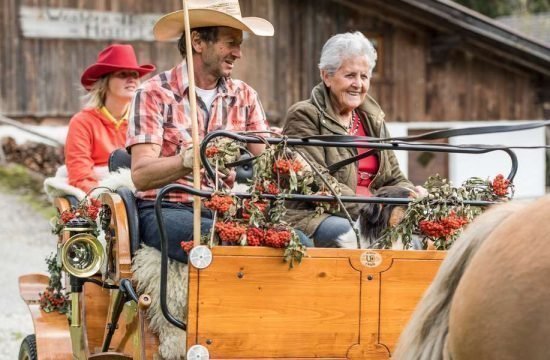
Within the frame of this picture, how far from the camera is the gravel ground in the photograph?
8383 mm

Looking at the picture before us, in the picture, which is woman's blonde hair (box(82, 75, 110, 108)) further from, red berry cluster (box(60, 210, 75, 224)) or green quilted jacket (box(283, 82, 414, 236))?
green quilted jacket (box(283, 82, 414, 236))

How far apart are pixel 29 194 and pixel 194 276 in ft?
38.4

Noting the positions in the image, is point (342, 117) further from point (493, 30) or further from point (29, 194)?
point (493, 30)

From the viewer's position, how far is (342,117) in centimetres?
491

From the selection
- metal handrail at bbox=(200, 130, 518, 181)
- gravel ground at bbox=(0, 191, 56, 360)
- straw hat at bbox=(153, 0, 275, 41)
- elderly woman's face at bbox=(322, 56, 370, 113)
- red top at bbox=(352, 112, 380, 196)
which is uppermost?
straw hat at bbox=(153, 0, 275, 41)

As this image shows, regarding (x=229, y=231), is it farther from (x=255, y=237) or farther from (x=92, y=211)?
(x=92, y=211)

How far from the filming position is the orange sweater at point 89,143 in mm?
6285

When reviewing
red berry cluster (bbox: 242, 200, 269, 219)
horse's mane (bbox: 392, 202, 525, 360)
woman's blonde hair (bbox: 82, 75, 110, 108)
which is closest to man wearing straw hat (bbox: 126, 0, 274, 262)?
red berry cluster (bbox: 242, 200, 269, 219)

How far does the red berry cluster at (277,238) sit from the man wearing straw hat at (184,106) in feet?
1.44

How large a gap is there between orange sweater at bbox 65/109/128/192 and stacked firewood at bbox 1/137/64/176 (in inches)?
365

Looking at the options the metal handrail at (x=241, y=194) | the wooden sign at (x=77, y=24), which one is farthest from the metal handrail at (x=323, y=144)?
the wooden sign at (x=77, y=24)

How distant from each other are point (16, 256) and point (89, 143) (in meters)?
5.80

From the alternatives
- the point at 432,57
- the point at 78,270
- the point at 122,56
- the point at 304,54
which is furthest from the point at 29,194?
the point at 78,270

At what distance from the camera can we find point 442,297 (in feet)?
8.83
